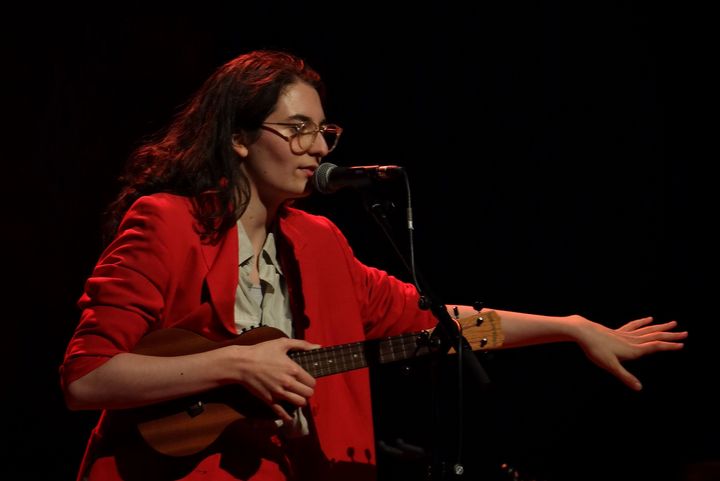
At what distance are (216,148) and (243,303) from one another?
58 cm

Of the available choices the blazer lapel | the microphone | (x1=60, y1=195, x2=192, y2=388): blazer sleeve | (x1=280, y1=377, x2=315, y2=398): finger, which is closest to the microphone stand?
the microphone

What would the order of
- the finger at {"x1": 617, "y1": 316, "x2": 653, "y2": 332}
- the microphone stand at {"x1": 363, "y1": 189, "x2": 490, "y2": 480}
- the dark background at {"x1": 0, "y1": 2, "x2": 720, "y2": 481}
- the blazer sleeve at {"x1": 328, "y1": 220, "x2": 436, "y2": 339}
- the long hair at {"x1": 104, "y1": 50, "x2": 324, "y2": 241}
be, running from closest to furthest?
the microphone stand at {"x1": 363, "y1": 189, "x2": 490, "y2": 480}, the long hair at {"x1": 104, "y1": 50, "x2": 324, "y2": 241}, the finger at {"x1": 617, "y1": 316, "x2": 653, "y2": 332}, the blazer sleeve at {"x1": 328, "y1": 220, "x2": 436, "y2": 339}, the dark background at {"x1": 0, "y1": 2, "x2": 720, "y2": 481}

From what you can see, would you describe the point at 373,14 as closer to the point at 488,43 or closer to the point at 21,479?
the point at 488,43

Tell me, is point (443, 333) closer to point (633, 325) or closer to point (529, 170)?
point (633, 325)

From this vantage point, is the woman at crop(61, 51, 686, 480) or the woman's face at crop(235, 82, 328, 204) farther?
the woman's face at crop(235, 82, 328, 204)

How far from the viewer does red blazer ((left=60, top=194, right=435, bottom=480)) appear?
2.35 metres

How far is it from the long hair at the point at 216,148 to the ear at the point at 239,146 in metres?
0.01

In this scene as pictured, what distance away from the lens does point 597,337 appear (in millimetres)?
2900

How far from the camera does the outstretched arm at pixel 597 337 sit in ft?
9.46

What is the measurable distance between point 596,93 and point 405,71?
1.03 metres

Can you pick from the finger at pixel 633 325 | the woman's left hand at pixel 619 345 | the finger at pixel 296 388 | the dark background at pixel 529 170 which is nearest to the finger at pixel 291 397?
Result: the finger at pixel 296 388

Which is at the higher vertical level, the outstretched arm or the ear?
the ear

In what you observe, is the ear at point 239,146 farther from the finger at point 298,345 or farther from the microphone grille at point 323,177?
the finger at point 298,345

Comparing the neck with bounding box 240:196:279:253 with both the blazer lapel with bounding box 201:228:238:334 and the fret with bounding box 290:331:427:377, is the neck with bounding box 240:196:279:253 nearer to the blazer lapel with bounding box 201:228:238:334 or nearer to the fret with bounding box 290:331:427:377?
A: the blazer lapel with bounding box 201:228:238:334
